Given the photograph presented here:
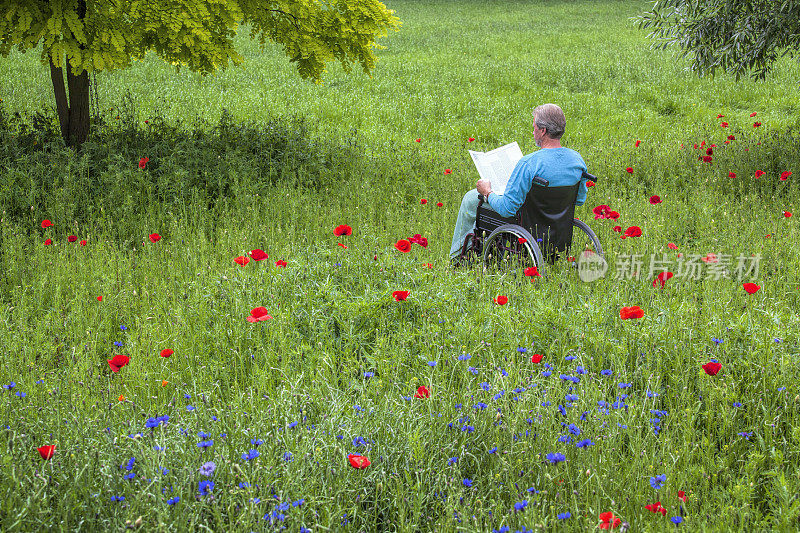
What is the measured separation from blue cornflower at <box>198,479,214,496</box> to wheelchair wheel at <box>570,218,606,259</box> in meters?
3.27

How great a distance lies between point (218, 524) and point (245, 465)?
0.30 metres

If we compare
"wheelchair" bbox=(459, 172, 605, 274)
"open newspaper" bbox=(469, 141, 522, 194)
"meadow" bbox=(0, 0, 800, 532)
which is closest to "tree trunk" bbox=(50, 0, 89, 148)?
"meadow" bbox=(0, 0, 800, 532)

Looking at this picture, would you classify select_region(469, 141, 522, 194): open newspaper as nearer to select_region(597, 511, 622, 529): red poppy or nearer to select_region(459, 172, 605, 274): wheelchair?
select_region(459, 172, 605, 274): wheelchair

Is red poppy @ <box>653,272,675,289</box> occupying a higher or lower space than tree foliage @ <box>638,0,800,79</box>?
lower

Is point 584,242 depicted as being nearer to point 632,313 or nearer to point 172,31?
point 632,313

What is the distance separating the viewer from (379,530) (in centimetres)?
227

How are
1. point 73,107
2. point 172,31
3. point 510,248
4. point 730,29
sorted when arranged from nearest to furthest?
point 510,248, point 172,31, point 73,107, point 730,29

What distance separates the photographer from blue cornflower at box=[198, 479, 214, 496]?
193 cm

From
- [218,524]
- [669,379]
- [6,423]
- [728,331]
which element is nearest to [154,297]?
[6,423]

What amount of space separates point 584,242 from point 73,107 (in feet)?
20.2

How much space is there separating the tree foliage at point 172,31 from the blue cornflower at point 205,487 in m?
5.11

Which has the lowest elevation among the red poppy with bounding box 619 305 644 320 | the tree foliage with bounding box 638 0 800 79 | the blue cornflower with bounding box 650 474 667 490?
the blue cornflower with bounding box 650 474 667 490

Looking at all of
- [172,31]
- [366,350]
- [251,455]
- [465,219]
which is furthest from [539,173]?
[172,31]

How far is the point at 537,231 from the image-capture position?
14.5ft
